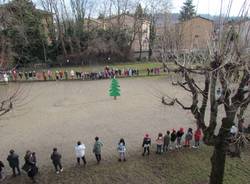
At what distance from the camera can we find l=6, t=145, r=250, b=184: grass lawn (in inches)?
392

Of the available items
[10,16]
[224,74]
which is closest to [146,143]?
[224,74]

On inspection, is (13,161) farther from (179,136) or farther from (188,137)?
(188,137)

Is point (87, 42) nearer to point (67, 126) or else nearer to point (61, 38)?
point (61, 38)

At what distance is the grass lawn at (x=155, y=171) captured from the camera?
9.97 m

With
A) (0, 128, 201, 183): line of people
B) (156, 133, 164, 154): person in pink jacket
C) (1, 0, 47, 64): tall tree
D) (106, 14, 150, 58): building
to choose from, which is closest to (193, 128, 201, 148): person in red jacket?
(0, 128, 201, 183): line of people

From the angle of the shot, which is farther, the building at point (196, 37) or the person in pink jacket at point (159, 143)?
the person in pink jacket at point (159, 143)

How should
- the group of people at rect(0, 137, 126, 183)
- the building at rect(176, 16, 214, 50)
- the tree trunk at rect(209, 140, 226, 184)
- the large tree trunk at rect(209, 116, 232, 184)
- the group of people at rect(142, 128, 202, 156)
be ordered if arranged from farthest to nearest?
the group of people at rect(142, 128, 202, 156), the group of people at rect(0, 137, 126, 183), the building at rect(176, 16, 214, 50), the tree trunk at rect(209, 140, 226, 184), the large tree trunk at rect(209, 116, 232, 184)

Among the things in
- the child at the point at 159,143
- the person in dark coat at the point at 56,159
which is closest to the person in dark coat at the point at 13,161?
the person in dark coat at the point at 56,159

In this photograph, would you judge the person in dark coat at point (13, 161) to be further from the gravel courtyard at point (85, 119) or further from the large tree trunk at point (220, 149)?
the large tree trunk at point (220, 149)

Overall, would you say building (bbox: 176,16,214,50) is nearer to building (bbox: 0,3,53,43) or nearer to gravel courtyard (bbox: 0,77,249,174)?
gravel courtyard (bbox: 0,77,249,174)

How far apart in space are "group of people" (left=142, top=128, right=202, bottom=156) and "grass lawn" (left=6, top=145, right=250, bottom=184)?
0.50 meters

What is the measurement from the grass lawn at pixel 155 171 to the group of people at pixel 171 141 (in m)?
0.50

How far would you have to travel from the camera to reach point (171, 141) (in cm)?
1288

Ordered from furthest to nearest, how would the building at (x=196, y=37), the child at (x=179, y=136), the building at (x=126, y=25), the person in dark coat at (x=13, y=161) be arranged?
the building at (x=126, y=25)
the child at (x=179, y=136)
the person in dark coat at (x=13, y=161)
the building at (x=196, y=37)
